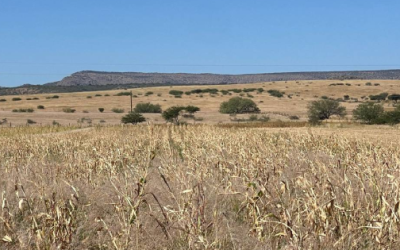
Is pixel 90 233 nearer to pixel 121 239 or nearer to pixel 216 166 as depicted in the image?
pixel 121 239

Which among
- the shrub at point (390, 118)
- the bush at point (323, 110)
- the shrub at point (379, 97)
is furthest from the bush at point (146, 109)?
the shrub at point (379, 97)

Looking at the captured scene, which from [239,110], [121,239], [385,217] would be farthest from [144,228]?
[239,110]

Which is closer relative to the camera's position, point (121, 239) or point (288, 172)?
point (121, 239)

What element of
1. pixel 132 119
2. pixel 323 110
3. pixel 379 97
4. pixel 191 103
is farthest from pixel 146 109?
pixel 379 97

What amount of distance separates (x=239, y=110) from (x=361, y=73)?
478ft

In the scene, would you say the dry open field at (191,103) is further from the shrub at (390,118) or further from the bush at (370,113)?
the shrub at (390,118)

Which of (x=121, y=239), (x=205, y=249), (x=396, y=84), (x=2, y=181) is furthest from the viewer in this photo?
(x=396, y=84)

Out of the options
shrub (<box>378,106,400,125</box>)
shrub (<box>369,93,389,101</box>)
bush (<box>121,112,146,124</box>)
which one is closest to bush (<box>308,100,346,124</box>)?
shrub (<box>378,106,400,125</box>)

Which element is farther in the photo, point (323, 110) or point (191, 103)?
point (191, 103)

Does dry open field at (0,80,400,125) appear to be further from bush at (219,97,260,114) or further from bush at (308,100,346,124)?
bush at (308,100,346,124)

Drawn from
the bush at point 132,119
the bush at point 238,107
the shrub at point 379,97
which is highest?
the shrub at point 379,97

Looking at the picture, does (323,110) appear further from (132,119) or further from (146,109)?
(146,109)

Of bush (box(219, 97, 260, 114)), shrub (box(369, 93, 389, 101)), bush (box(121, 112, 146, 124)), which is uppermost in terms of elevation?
shrub (box(369, 93, 389, 101))

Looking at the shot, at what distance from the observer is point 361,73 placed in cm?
19625
